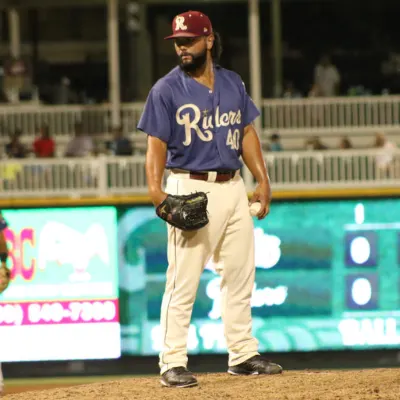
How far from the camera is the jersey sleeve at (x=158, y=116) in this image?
676 centimetres

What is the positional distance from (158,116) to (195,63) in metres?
0.37

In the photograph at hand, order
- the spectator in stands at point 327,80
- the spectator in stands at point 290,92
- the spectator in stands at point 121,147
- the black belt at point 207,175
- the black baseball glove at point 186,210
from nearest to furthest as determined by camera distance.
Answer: the black baseball glove at point 186,210 < the black belt at point 207,175 < the spectator in stands at point 121,147 < the spectator in stands at point 327,80 < the spectator in stands at point 290,92

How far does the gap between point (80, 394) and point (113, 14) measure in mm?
19408

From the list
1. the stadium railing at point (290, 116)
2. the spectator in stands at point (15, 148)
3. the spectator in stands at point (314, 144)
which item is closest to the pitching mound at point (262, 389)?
the spectator in stands at point (314, 144)

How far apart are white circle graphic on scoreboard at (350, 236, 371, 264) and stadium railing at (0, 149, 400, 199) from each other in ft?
28.0

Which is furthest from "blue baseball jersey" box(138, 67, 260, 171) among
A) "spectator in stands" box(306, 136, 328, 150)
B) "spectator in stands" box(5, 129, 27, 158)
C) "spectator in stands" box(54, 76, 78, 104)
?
"spectator in stands" box(54, 76, 78, 104)

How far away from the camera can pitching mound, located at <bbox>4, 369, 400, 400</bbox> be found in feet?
21.0

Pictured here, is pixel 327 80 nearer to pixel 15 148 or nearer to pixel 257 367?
pixel 15 148

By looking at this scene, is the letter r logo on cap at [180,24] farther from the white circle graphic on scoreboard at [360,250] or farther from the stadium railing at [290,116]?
the stadium railing at [290,116]

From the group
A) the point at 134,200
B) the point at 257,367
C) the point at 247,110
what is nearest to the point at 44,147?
the point at 134,200

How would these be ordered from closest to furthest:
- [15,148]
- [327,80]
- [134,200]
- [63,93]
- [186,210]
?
[186,210]
[134,200]
[15,148]
[327,80]
[63,93]

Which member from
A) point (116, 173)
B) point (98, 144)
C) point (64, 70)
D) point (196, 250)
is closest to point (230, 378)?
point (196, 250)

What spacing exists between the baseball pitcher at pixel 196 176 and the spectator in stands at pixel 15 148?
52.9 ft

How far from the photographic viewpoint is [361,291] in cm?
980
